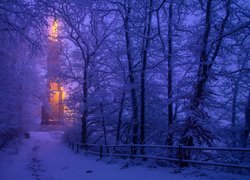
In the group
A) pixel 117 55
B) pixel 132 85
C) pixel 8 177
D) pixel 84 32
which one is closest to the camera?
pixel 8 177

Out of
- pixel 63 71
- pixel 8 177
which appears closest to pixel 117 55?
pixel 63 71

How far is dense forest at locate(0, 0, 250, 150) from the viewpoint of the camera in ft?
38.5

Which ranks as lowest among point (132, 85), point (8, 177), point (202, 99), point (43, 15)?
point (8, 177)

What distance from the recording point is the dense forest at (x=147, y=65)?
38.5 ft

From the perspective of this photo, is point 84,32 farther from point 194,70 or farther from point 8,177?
point 8,177

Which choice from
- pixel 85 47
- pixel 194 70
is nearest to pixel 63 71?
pixel 85 47

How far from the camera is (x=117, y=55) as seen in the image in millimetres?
22438

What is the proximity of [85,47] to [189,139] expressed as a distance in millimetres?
17066

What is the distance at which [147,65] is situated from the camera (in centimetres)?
2102

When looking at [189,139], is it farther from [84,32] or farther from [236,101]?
[84,32]

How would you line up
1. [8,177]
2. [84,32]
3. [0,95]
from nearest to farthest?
[8,177] → [0,95] → [84,32]

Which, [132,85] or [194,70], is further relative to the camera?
[132,85]

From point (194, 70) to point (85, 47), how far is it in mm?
13838

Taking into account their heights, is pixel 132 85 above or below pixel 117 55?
below
